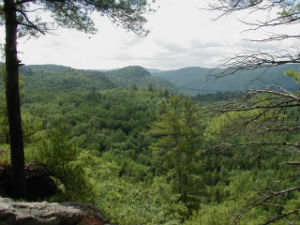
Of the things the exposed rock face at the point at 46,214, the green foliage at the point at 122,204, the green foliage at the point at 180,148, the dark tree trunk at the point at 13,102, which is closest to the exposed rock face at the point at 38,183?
the dark tree trunk at the point at 13,102

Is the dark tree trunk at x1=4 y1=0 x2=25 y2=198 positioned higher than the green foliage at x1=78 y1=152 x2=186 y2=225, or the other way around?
the dark tree trunk at x1=4 y1=0 x2=25 y2=198

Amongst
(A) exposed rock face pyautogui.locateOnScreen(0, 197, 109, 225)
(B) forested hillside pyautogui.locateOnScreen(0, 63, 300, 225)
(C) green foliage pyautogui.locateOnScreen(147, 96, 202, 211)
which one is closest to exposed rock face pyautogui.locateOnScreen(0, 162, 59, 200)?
(B) forested hillside pyautogui.locateOnScreen(0, 63, 300, 225)

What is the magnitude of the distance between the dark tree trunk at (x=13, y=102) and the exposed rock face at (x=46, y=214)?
0.89m

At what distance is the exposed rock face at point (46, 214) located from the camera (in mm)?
3762

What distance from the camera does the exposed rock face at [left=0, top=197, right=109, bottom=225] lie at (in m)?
3.76

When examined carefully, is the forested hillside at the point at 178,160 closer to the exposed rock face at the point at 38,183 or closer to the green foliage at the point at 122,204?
the green foliage at the point at 122,204

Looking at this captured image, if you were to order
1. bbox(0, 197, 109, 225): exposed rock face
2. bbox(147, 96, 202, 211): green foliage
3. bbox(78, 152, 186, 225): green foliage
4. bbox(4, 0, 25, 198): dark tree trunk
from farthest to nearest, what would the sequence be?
1. bbox(147, 96, 202, 211): green foliage
2. bbox(78, 152, 186, 225): green foliage
3. bbox(4, 0, 25, 198): dark tree trunk
4. bbox(0, 197, 109, 225): exposed rock face

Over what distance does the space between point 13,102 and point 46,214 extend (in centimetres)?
256

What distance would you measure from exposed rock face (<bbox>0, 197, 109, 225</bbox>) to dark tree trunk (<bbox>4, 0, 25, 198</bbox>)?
0.89 metres

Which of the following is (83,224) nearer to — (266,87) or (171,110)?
(266,87)

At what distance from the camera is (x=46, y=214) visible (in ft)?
13.6

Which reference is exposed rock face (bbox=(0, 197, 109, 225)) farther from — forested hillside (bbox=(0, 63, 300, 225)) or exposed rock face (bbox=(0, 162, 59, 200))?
exposed rock face (bbox=(0, 162, 59, 200))

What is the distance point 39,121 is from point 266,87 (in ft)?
25.4

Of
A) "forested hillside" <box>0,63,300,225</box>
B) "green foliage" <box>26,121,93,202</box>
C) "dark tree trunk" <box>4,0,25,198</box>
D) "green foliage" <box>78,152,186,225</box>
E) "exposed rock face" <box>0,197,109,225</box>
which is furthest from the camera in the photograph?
"green foliage" <box>78,152,186,225</box>
